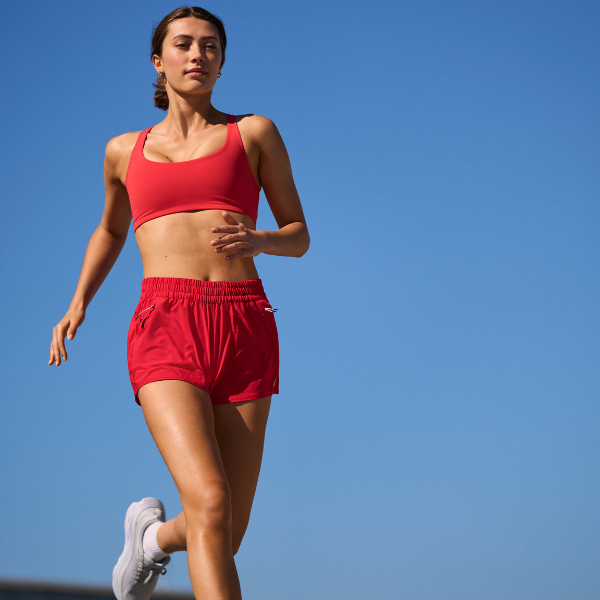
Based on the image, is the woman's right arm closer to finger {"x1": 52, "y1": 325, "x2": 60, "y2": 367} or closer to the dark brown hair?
finger {"x1": 52, "y1": 325, "x2": 60, "y2": 367}

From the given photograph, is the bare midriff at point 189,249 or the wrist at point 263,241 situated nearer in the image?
the wrist at point 263,241

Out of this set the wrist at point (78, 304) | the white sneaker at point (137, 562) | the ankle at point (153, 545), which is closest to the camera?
the wrist at point (78, 304)

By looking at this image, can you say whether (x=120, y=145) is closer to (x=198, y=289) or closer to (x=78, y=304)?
(x=78, y=304)

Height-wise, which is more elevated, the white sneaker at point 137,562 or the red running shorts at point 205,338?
the red running shorts at point 205,338

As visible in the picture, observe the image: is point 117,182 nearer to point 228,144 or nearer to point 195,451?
point 228,144

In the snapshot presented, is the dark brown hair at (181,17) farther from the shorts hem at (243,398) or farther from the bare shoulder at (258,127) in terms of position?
the shorts hem at (243,398)

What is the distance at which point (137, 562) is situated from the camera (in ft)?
11.4

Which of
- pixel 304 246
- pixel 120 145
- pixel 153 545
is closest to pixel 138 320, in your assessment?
pixel 304 246

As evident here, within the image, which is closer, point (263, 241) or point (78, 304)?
point (263, 241)

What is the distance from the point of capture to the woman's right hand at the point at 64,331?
2.82 meters

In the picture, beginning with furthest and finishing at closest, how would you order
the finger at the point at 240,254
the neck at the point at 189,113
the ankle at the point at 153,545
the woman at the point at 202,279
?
the ankle at the point at 153,545
the neck at the point at 189,113
the finger at the point at 240,254
the woman at the point at 202,279

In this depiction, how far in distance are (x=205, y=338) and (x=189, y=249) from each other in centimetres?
31

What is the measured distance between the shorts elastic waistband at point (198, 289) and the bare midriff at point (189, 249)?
21 mm

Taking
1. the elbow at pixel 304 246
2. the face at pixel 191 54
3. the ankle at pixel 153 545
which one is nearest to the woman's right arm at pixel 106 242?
the face at pixel 191 54
